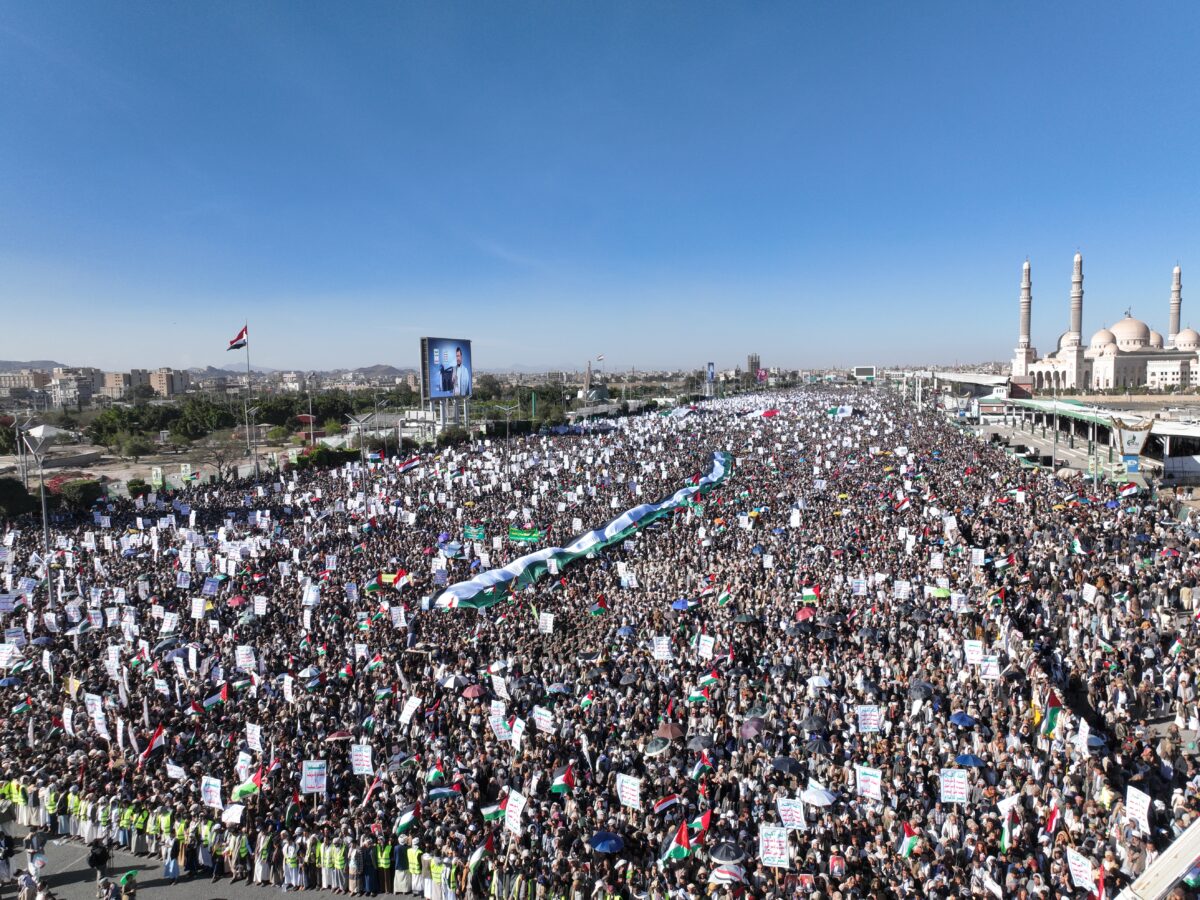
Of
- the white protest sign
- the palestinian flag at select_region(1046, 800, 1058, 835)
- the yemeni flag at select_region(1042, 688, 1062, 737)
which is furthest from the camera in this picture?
the yemeni flag at select_region(1042, 688, 1062, 737)

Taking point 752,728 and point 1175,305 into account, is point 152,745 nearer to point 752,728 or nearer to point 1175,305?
point 752,728

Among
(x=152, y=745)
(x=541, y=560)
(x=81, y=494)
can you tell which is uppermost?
(x=81, y=494)

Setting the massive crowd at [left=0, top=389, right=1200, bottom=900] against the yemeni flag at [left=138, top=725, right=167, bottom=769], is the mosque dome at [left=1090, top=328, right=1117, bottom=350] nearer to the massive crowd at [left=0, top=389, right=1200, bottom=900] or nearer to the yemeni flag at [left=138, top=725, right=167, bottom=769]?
the massive crowd at [left=0, top=389, right=1200, bottom=900]

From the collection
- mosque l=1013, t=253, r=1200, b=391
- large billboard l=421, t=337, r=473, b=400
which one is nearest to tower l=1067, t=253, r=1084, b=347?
mosque l=1013, t=253, r=1200, b=391

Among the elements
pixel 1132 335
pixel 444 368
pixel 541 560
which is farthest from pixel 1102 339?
pixel 541 560

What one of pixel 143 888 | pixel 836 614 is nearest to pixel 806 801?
pixel 836 614

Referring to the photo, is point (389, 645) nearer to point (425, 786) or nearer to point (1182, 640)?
point (425, 786)
